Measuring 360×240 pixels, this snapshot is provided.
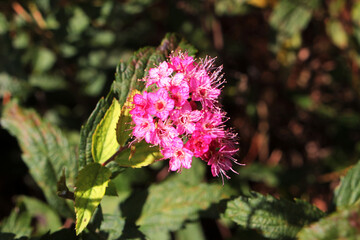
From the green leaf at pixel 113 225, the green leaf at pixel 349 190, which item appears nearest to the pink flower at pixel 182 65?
the green leaf at pixel 113 225

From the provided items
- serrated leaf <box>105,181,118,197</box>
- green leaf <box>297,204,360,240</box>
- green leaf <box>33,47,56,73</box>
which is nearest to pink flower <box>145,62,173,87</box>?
serrated leaf <box>105,181,118,197</box>

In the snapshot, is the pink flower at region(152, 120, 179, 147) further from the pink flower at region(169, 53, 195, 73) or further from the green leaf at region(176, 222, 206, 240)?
the green leaf at region(176, 222, 206, 240)

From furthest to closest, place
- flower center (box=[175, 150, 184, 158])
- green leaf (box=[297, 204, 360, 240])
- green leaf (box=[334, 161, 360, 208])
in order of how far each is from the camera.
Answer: green leaf (box=[334, 161, 360, 208]) < flower center (box=[175, 150, 184, 158]) < green leaf (box=[297, 204, 360, 240])

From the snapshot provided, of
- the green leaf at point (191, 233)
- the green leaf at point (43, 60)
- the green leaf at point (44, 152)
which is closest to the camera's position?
the green leaf at point (44, 152)

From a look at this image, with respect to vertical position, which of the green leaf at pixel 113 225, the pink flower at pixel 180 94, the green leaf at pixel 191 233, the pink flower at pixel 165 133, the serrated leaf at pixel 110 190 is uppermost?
the pink flower at pixel 180 94

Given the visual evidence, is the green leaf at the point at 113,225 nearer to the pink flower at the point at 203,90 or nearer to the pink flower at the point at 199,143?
the pink flower at the point at 199,143

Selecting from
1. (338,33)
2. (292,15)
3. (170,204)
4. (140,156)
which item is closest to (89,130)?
(140,156)
